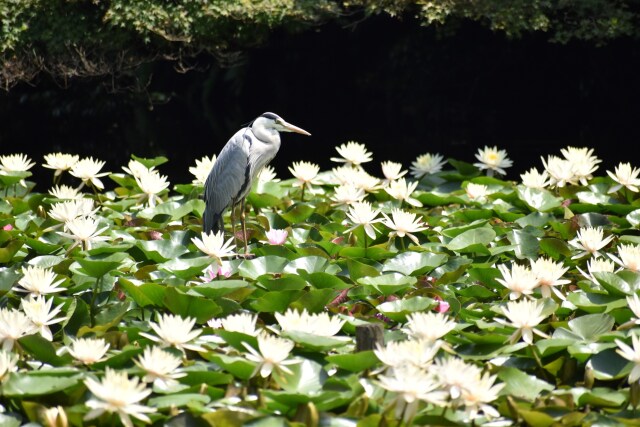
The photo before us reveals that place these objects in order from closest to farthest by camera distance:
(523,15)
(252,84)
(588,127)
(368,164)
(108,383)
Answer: (108,383) → (368,164) → (523,15) → (588,127) → (252,84)

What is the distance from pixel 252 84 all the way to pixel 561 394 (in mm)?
14114

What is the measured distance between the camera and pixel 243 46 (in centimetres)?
1332

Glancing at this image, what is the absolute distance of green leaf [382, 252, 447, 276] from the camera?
3766mm

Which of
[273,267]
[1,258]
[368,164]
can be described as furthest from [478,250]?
[368,164]

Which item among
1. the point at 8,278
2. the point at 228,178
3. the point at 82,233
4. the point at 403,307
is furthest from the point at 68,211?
the point at 403,307

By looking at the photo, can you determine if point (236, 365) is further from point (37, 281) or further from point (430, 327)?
point (37, 281)

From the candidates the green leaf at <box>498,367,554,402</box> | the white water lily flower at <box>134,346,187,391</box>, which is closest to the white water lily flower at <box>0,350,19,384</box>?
the white water lily flower at <box>134,346,187,391</box>

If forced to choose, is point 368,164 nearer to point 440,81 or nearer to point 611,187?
point 440,81

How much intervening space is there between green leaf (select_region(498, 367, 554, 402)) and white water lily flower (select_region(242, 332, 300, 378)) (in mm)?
601

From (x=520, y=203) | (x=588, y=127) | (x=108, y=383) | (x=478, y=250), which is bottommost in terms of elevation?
(x=108, y=383)

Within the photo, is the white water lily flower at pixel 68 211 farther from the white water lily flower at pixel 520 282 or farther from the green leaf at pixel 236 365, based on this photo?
the white water lily flower at pixel 520 282

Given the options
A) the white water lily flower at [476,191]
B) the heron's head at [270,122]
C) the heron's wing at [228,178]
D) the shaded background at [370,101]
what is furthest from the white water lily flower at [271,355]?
the shaded background at [370,101]

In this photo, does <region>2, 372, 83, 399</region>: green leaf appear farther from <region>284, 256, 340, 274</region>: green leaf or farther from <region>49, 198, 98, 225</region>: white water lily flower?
<region>49, 198, 98, 225</region>: white water lily flower

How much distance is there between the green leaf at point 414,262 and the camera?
3766 mm
